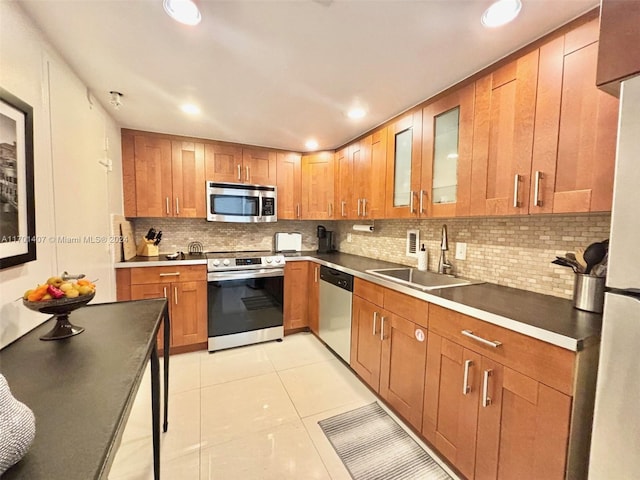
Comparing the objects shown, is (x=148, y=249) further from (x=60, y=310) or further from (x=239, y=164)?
(x=60, y=310)

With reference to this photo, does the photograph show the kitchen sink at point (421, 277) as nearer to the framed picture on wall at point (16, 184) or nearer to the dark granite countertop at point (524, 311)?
the dark granite countertop at point (524, 311)

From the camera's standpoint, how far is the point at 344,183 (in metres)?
2.98

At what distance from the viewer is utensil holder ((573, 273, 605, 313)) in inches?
46.2

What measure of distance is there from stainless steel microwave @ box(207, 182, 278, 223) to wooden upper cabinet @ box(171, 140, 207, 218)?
0.38 ft

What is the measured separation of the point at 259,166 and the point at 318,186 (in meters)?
0.73

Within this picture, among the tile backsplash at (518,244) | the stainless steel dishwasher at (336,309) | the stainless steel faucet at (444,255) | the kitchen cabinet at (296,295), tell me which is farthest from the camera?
the kitchen cabinet at (296,295)

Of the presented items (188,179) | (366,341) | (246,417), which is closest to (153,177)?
(188,179)

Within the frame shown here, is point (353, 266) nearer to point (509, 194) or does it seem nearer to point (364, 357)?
Result: point (364, 357)

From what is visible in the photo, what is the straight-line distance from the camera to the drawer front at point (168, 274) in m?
2.43

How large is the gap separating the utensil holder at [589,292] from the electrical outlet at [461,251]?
2.45 ft

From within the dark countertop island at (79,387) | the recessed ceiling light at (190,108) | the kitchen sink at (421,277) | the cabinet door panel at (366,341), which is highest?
the recessed ceiling light at (190,108)

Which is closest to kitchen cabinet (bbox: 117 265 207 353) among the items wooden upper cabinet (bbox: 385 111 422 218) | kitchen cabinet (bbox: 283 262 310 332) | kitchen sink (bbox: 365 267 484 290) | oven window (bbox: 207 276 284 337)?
oven window (bbox: 207 276 284 337)

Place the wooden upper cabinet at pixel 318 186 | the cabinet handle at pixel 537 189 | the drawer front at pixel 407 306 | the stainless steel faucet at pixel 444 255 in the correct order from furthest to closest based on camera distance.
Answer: the wooden upper cabinet at pixel 318 186 → the stainless steel faucet at pixel 444 255 → the drawer front at pixel 407 306 → the cabinet handle at pixel 537 189

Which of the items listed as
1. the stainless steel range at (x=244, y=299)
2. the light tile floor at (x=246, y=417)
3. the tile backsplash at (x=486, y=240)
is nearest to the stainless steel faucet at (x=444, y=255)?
the tile backsplash at (x=486, y=240)
